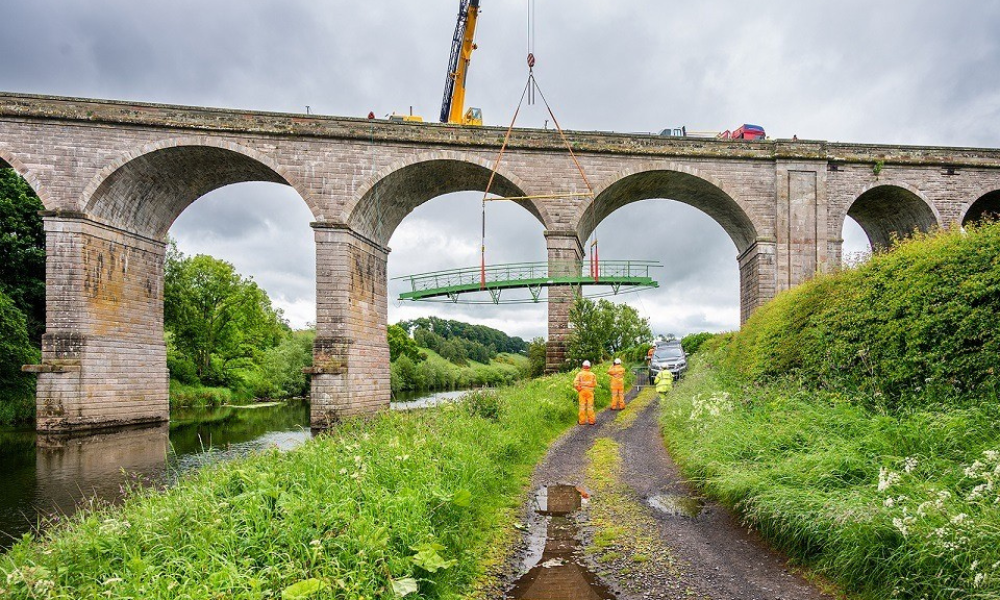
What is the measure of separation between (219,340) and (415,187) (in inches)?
804

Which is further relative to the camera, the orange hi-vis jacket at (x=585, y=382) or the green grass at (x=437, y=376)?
the green grass at (x=437, y=376)

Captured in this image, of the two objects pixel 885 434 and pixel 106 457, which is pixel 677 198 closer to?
pixel 885 434

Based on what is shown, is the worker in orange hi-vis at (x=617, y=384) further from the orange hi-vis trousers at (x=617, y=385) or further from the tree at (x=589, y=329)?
the tree at (x=589, y=329)

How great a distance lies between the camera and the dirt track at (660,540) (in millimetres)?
3453

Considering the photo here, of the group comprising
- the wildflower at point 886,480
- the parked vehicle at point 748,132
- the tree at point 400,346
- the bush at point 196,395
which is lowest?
the bush at point 196,395

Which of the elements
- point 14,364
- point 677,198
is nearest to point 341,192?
point 677,198

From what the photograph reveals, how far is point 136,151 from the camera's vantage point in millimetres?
14906

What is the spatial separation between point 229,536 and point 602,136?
16.2 metres

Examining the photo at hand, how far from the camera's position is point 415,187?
1772cm

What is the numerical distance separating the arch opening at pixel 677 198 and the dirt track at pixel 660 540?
1170 cm

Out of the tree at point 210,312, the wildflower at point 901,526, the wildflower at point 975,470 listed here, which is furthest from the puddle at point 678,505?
the tree at point 210,312

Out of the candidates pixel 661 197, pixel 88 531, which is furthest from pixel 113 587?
pixel 661 197

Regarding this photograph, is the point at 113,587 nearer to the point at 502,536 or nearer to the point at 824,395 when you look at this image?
the point at 502,536

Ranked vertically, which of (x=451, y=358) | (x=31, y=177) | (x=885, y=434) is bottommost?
(x=451, y=358)
